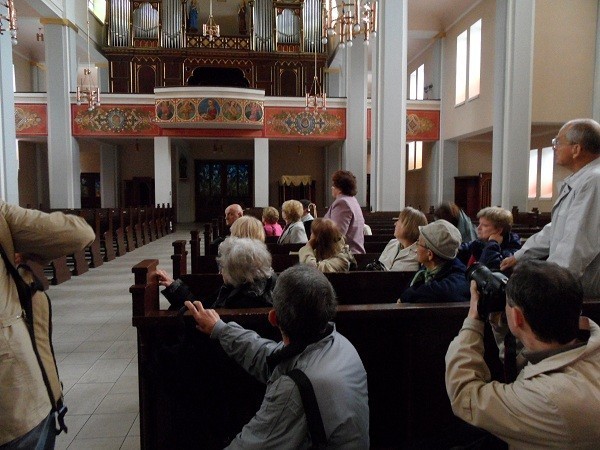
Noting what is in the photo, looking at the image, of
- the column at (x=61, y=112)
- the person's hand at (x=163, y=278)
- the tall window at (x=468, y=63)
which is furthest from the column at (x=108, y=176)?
the person's hand at (x=163, y=278)

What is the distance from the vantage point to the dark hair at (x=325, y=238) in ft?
11.4

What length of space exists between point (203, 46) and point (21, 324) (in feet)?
62.0

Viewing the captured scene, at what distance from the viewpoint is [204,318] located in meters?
1.98

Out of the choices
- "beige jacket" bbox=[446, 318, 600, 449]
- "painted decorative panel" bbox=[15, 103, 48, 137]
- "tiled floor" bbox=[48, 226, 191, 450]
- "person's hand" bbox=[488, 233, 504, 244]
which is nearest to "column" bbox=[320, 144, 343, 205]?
"painted decorative panel" bbox=[15, 103, 48, 137]

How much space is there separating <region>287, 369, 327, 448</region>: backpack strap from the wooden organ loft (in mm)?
18413

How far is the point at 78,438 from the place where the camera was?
9.37ft

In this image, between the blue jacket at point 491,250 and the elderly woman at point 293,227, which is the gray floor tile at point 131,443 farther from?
the elderly woman at point 293,227

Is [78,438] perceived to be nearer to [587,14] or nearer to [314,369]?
[314,369]

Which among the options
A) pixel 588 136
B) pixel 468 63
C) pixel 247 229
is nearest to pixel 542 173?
pixel 468 63

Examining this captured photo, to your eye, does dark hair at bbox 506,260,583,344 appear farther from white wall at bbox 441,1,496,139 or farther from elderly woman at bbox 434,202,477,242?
white wall at bbox 441,1,496,139

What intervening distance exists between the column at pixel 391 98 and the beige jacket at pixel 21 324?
30.0 feet

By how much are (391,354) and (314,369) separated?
0.93 meters

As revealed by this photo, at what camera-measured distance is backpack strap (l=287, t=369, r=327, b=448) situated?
149cm

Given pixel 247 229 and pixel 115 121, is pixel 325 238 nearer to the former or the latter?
pixel 247 229
